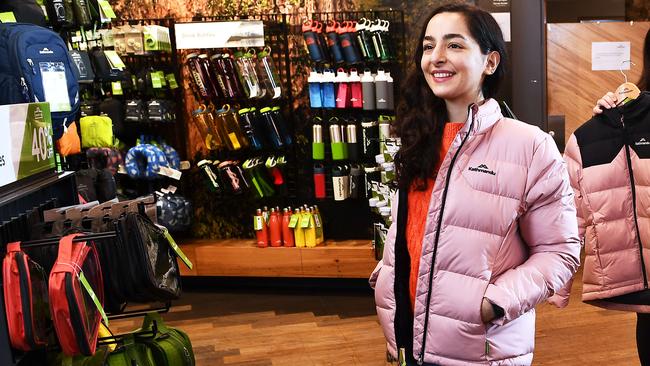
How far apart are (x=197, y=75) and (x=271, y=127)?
2.49 ft

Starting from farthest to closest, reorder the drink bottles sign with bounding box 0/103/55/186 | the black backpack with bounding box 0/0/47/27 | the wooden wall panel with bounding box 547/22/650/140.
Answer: the wooden wall panel with bounding box 547/22/650/140 → the black backpack with bounding box 0/0/47/27 → the drink bottles sign with bounding box 0/103/55/186

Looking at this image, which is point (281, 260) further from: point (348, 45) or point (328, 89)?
point (348, 45)

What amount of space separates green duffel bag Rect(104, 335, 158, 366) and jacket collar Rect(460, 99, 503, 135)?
5.00 ft

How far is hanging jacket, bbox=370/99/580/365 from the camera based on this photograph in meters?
1.75

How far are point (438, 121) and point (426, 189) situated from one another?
207 mm

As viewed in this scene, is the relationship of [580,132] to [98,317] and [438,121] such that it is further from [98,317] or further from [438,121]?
[98,317]

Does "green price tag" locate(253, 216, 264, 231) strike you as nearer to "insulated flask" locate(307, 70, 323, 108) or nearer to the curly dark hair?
"insulated flask" locate(307, 70, 323, 108)

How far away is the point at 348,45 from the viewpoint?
17.0ft

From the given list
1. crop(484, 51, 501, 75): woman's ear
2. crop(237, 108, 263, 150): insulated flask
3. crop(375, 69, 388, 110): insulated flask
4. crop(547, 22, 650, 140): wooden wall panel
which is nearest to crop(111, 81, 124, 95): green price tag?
crop(237, 108, 263, 150): insulated flask

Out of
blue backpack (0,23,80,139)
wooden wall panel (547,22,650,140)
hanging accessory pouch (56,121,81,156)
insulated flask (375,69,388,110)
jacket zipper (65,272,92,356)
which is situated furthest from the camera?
wooden wall panel (547,22,650,140)

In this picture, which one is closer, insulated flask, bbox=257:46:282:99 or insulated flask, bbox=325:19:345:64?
insulated flask, bbox=325:19:345:64

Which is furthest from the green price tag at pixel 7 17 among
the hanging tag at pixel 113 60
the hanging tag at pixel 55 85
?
the hanging tag at pixel 113 60

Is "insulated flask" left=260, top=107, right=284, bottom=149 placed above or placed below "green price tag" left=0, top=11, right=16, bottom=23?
below

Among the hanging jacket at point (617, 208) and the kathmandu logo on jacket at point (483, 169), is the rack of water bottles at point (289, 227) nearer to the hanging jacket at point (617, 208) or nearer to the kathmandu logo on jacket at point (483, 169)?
the hanging jacket at point (617, 208)
